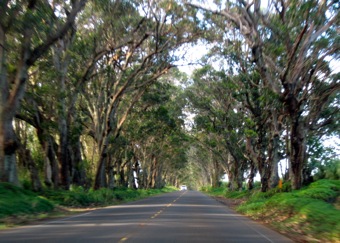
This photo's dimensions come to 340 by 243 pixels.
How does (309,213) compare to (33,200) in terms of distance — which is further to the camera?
(33,200)

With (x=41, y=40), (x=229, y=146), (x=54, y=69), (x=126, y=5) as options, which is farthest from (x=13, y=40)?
(x=229, y=146)

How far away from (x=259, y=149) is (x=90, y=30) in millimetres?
14892

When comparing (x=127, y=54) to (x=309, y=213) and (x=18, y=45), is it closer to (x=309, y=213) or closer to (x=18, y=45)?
(x=18, y=45)

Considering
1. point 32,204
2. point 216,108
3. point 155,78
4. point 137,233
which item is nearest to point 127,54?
point 155,78

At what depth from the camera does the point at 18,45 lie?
2125 cm

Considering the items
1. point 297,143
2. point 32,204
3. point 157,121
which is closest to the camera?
point 32,204

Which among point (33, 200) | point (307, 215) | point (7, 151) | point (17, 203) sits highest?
point (7, 151)

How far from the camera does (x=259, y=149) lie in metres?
32.6

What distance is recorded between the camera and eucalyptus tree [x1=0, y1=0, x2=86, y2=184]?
17.6 m

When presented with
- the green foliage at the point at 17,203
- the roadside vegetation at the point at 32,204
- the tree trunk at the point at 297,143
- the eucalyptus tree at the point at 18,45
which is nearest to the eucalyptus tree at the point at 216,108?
→ the tree trunk at the point at 297,143

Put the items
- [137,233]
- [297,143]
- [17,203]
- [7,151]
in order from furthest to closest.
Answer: [297,143] → [7,151] → [17,203] → [137,233]

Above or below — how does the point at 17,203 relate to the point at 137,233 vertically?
above

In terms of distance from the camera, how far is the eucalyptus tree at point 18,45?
17.6m

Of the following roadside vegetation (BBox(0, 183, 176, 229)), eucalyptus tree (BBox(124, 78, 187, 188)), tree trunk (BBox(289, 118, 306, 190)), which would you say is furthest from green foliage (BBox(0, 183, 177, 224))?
tree trunk (BBox(289, 118, 306, 190))
